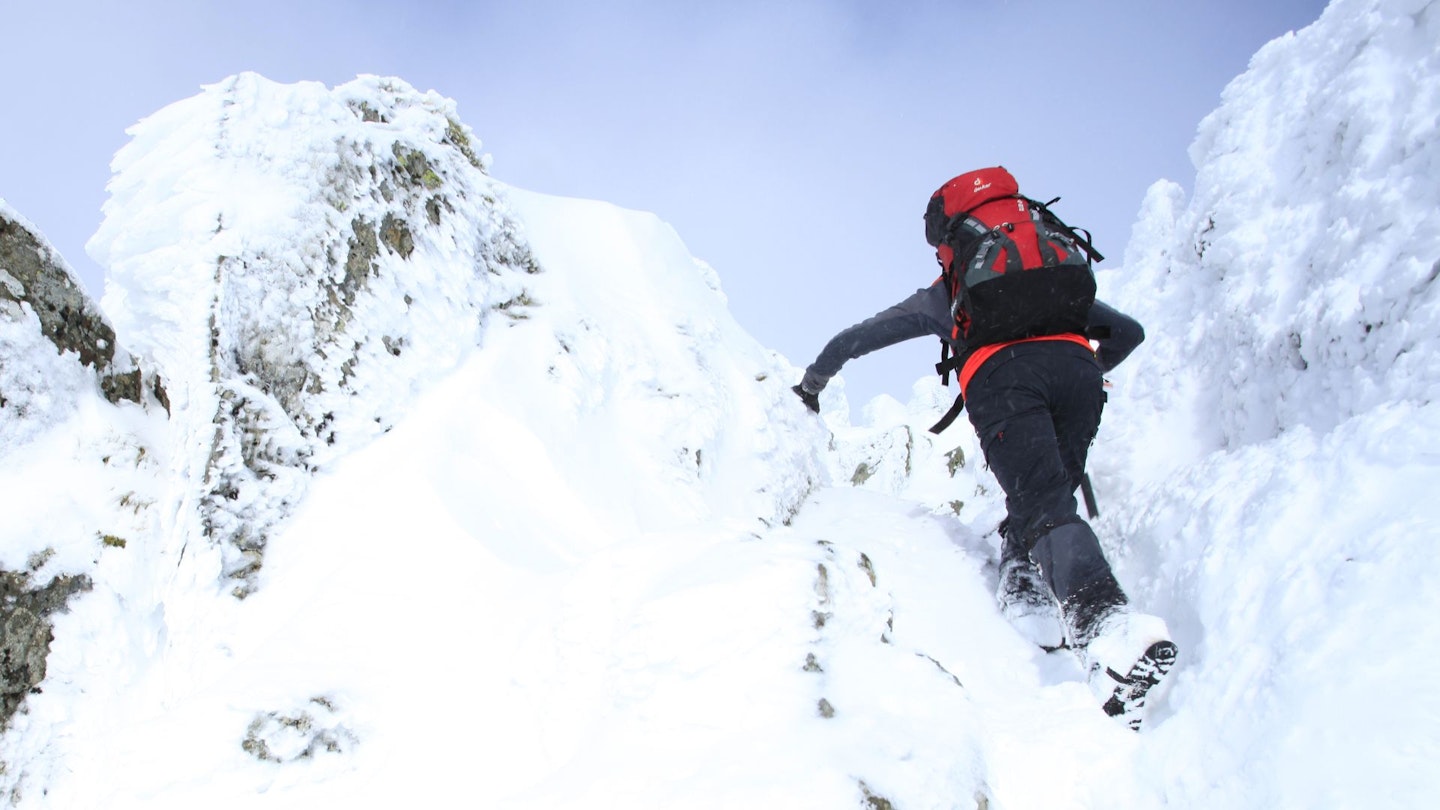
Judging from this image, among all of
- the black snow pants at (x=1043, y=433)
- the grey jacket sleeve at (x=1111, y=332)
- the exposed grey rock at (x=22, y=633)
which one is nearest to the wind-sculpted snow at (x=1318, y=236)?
the grey jacket sleeve at (x=1111, y=332)

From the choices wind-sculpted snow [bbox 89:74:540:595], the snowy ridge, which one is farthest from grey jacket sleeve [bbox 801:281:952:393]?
wind-sculpted snow [bbox 89:74:540:595]

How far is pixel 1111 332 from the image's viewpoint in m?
4.05

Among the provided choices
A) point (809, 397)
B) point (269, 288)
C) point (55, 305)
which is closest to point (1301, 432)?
point (809, 397)

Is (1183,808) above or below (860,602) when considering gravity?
below

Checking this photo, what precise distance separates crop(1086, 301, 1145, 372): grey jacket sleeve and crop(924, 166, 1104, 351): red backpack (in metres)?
0.35

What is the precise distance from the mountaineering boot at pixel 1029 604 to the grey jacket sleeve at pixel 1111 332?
4.16 ft

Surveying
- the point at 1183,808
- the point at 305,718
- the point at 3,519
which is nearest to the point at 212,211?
the point at 3,519

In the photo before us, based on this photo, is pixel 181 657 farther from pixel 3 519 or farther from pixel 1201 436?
pixel 1201 436

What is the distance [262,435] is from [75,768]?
1.77 metres

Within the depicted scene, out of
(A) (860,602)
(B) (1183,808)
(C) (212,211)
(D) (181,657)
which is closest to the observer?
(B) (1183,808)

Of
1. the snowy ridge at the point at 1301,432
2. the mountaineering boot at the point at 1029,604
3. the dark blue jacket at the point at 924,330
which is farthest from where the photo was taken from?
the dark blue jacket at the point at 924,330

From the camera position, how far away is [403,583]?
3.46 meters

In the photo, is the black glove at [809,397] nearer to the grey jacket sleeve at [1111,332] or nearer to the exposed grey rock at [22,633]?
the grey jacket sleeve at [1111,332]

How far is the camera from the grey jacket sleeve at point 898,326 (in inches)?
165
